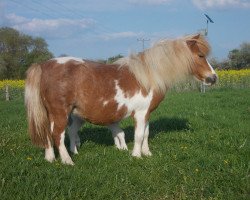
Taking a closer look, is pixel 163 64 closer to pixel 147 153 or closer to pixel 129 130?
pixel 147 153

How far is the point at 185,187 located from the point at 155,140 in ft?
11.4

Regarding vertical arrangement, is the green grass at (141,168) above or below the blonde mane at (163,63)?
below

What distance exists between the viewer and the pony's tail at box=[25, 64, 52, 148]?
22.4ft

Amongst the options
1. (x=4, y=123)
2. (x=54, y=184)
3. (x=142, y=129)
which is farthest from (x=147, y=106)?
(x=4, y=123)

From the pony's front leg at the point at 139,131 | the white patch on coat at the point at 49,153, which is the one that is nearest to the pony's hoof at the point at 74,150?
the white patch on coat at the point at 49,153

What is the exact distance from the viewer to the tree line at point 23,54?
60.1 metres

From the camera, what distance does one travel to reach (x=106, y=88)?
7160 mm

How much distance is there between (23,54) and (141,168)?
60.3m

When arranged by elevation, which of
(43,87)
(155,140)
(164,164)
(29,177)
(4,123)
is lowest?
(4,123)

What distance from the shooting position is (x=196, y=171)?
5.93m

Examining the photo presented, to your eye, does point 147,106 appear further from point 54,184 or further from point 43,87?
point 54,184

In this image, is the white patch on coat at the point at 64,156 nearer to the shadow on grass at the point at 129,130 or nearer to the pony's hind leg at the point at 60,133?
the pony's hind leg at the point at 60,133

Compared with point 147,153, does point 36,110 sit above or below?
above

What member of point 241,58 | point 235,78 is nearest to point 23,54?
point 241,58
